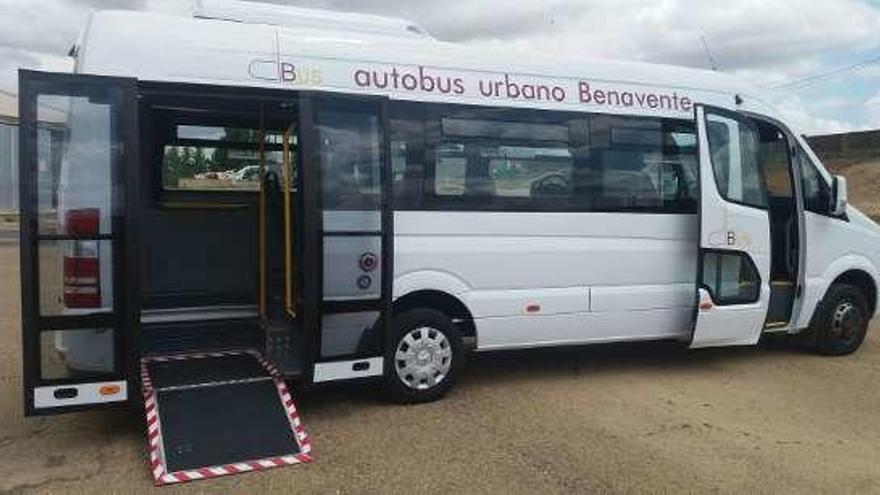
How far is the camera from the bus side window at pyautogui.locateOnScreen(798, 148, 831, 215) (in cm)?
816

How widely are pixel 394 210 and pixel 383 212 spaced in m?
0.26

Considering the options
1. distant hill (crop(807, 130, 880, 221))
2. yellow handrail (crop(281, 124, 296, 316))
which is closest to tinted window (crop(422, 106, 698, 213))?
yellow handrail (crop(281, 124, 296, 316))

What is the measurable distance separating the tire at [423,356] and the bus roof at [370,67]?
1625 millimetres

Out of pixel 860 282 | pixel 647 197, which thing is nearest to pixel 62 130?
pixel 647 197

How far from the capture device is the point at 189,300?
7.60m

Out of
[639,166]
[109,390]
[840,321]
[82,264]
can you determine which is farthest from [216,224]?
[840,321]

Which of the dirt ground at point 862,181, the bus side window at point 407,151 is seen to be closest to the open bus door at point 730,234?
the bus side window at point 407,151

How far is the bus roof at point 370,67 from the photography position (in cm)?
556

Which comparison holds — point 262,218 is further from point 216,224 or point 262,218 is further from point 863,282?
point 863,282

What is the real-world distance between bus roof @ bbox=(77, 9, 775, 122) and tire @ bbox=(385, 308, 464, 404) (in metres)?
1.63

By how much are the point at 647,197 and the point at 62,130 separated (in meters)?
4.50

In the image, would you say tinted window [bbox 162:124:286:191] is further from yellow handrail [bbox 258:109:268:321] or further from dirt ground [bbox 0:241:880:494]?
dirt ground [bbox 0:241:880:494]

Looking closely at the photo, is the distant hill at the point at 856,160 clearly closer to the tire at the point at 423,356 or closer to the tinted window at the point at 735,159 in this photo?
the tinted window at the point at 735,159

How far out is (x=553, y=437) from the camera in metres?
5.79
